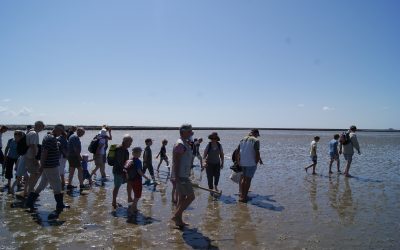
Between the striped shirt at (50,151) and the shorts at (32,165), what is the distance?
35.6 inches

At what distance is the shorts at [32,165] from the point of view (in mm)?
8498

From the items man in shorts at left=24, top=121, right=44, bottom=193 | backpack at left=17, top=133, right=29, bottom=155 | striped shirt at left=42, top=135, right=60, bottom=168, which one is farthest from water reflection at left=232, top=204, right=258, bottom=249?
backpack at left=17, top=133, right=29, bottom=155

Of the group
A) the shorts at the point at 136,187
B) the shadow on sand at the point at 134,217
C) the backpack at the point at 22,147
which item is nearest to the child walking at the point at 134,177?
the shorts at the point at 136,187

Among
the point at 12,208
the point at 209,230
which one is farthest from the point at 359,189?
the point at 12,208

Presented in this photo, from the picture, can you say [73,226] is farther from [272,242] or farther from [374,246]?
[374,246]

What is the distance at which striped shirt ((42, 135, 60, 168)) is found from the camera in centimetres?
772

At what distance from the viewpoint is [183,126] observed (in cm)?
702

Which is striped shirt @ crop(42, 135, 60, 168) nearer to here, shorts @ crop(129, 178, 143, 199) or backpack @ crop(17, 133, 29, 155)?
backpack @ crop(17, 133, 29, 155)

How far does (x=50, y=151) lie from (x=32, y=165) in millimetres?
1193

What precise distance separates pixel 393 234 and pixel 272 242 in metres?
2.32

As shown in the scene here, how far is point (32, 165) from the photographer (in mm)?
8609

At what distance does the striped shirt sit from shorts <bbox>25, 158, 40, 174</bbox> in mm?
905

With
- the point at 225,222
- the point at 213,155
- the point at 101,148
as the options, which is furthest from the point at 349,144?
the point at 101,148

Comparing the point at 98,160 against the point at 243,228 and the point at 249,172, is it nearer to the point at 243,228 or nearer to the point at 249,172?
the point at 249,172
